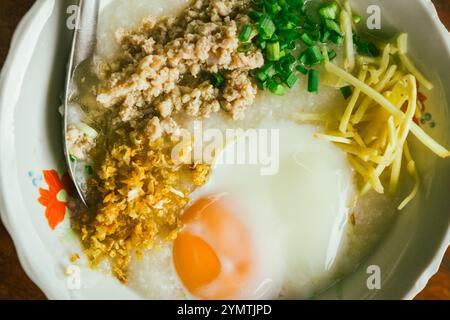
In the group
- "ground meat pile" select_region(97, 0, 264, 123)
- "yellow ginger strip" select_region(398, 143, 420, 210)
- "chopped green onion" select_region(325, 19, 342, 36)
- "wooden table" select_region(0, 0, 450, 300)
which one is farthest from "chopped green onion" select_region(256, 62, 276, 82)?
"wooden table" select_region(0, 0, 450, 300)

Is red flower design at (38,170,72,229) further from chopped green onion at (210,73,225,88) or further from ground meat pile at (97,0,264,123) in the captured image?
chopped green onion at (210,73,225,88)

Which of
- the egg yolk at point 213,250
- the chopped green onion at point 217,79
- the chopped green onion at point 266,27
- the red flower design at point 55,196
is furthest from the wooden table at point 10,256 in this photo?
the chopped green onion at point 266,27

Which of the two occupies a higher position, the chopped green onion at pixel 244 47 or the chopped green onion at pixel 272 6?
the chopped green onion at pixel 272 6

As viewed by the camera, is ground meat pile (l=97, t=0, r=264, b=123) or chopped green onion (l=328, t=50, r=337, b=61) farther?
chopped green onion (l=328, t=50, r=337, b=61)

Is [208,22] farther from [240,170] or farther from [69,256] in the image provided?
[69,256]

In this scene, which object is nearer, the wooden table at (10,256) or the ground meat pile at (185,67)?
the ground meat pile at (185,67)

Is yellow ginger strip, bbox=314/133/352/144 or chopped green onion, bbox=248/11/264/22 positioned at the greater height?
chopped green onion, bbox=248/11/264/22

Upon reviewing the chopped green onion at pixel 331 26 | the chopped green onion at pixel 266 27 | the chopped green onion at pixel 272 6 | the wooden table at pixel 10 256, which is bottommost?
the wooden table at pixel 10 256

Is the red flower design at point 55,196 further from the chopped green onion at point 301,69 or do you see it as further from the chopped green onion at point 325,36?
the chopped green onion at point 325,36
